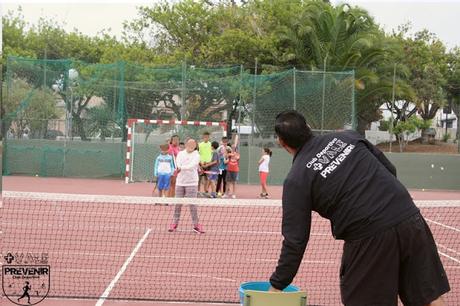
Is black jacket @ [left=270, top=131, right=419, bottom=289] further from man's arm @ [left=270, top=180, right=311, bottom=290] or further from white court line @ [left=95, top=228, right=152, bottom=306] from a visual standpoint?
white court line @ [left=95, top=228, right=152, bottom=306]

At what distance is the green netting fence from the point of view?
2180 cm

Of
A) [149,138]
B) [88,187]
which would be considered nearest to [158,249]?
[88,187]

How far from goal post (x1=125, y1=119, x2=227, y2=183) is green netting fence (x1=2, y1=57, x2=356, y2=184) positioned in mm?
470

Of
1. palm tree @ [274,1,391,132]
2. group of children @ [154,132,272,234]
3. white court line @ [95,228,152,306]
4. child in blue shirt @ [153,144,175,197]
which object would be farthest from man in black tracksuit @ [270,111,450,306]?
palm tree @ [274,1,391,132]

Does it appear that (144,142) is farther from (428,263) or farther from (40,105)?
(428,263)

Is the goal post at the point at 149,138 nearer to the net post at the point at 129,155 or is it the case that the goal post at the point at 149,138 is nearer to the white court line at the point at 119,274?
the net post at the point at 129,155

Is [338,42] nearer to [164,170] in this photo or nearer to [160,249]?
[164,170]

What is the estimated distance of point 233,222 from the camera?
12.2 meters

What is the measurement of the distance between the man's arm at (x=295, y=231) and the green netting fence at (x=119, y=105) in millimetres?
18328

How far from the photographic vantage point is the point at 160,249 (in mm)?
8797

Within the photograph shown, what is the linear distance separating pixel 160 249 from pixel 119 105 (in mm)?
13817

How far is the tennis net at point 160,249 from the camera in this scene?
21.5 feet

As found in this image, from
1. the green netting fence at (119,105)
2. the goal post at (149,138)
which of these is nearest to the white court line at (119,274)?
the goal post at (149,138)

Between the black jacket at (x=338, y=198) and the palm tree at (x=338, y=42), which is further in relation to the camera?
the palm tree at (x=338, y=42)
